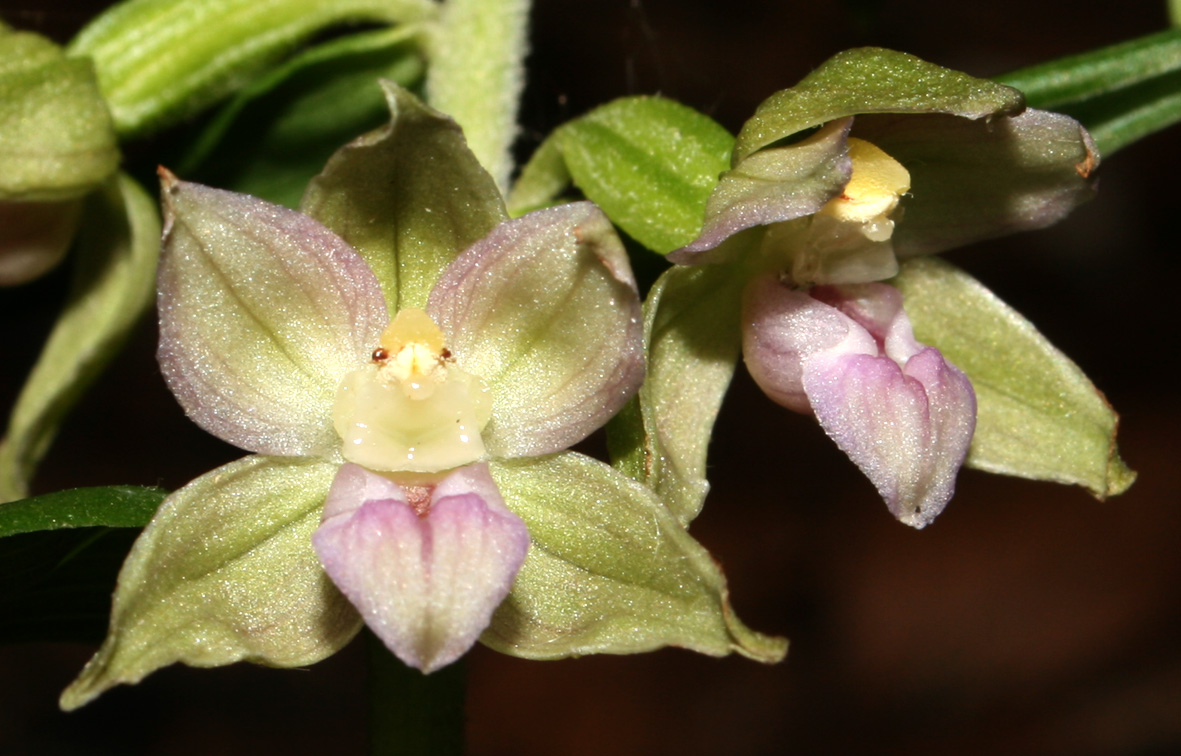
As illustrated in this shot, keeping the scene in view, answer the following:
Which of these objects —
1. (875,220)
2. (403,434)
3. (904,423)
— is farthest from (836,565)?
(403,434)

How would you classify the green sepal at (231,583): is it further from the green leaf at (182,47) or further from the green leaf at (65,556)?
the green leaf at (182,47)

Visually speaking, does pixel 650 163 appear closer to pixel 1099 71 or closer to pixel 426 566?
pixel 426 566

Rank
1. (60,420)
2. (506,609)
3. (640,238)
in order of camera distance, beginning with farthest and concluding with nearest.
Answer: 1. (60,420)
2. (640,238)
3. (506,609)

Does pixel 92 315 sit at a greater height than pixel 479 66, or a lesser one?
lesser

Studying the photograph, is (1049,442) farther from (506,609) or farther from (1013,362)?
(506,609)

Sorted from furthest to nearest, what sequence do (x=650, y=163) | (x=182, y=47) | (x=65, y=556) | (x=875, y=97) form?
(x=182, y=47) → (x=650, y=163) → (x=65, y=556) → (x=875, y=97)

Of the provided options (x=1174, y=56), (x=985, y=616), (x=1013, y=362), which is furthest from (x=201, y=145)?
(x=985, y=616)

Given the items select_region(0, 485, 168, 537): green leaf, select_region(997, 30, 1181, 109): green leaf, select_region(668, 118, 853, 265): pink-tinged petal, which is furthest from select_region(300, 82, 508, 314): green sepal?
select_region(997, 30, 1181, 109): green leaf
